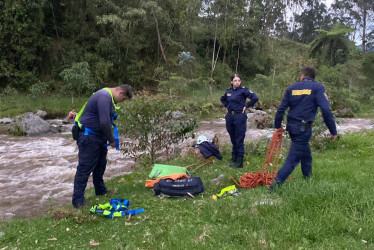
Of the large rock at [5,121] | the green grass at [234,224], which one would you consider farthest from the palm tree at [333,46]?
the green grass at [234,224]

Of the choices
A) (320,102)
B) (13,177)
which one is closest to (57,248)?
(320,102)

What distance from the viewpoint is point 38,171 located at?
334 inches

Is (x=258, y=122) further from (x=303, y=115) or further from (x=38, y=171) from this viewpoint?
(x=303, y=115)

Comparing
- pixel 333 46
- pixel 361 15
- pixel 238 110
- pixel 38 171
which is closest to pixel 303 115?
pixel 238 110

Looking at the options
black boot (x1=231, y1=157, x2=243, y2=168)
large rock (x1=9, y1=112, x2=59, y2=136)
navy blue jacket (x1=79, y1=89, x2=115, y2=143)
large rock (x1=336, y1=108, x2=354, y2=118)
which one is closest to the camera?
navy blue jacket (x1=79, y1=89, x2=115, y2=143)

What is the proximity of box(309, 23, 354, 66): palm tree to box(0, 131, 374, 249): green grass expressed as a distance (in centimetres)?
2944

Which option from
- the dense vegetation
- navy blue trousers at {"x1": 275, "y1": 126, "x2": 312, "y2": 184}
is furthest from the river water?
the dense vegetation

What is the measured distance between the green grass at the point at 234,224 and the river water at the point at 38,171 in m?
1.63

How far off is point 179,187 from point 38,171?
551 centimetres

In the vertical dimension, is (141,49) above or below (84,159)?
above

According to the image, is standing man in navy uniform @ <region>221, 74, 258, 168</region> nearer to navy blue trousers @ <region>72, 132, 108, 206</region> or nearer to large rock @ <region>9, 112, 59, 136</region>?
navy blue trousers @ <region>72, 132, 108, 206</region>

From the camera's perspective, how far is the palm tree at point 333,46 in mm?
29797

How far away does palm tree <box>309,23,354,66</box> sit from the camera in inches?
1173

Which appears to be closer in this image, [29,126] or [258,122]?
[29,126]
